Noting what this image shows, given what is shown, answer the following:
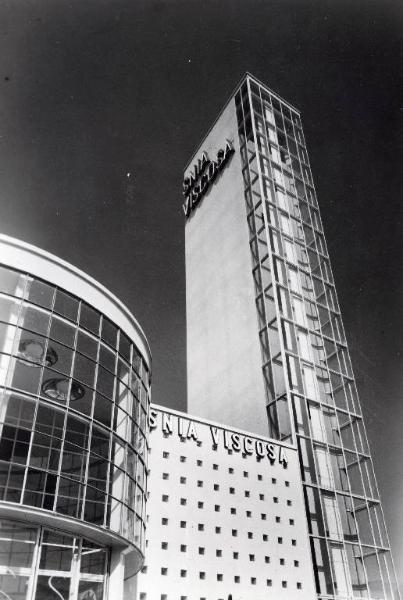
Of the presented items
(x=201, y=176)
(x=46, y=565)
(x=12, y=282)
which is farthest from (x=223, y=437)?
(x=201, y=176)

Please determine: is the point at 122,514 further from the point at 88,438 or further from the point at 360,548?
the point at 360,548

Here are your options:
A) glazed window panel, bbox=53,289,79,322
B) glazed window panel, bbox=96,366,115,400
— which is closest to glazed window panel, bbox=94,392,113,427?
glazed window panel, bbox=96,366,115,400

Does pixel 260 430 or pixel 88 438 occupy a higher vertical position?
pixel 260 430

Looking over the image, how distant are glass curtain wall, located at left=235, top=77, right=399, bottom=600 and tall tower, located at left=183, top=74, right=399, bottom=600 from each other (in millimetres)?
89

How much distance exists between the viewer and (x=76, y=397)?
1565 cm

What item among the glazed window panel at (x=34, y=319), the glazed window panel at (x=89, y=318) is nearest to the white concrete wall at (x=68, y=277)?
the glazed window panel at (x=89, y=318)

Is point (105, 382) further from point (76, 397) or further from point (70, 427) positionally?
point (70, 427)

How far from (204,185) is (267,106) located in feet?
30.2

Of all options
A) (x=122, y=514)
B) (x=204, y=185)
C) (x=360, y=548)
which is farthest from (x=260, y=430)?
(x=204, y=185)

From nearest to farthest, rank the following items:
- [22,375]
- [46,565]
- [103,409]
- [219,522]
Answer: [46,565] < [22,375] < [103,409] < [219,522]

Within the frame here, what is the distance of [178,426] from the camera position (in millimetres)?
27453

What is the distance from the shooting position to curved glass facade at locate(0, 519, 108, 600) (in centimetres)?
1252

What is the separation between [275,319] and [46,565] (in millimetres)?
26591

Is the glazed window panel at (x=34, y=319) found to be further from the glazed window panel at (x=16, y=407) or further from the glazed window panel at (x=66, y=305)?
the glazed window panel at (x=16, y=407)
